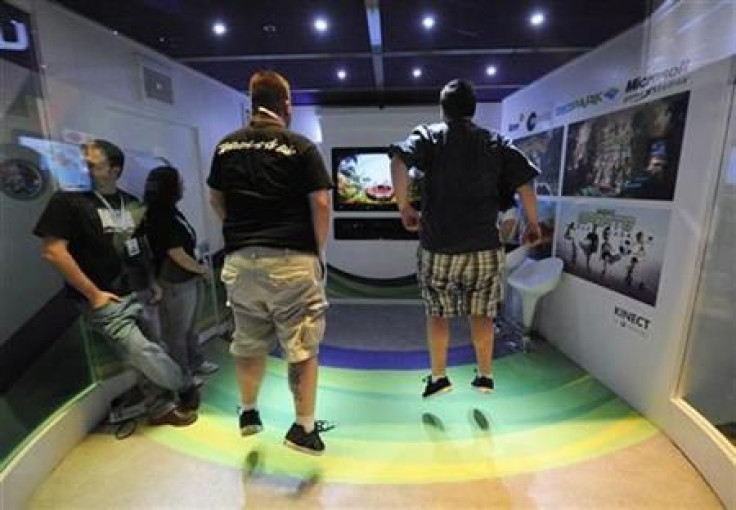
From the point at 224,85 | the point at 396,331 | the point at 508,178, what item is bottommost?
the point at 396,331

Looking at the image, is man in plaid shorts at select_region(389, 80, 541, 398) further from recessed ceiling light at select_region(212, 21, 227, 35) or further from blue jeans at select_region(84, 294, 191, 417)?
blue jeans at select_region(84, 294, 191, 417)

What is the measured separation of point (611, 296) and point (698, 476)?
40.7 inches

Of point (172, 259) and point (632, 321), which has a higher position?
point (172, 259)

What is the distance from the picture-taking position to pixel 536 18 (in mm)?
2297

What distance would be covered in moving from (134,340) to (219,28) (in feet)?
5.97

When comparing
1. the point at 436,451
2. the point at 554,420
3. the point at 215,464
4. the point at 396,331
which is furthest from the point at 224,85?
the point at 554,420

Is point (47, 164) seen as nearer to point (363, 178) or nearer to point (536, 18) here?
point (536, 18)

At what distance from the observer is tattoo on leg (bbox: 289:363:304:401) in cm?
180

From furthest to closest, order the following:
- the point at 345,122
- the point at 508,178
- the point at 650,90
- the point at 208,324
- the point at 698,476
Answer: the point at 345,122 → the point at 208,324 → the point at 650,90 → the point at 508,178 → the point at 698,476

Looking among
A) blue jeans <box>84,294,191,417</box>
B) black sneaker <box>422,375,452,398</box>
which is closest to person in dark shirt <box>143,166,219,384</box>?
blue jeans <box>84,294,191,417</box>

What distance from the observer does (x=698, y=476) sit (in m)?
1.82

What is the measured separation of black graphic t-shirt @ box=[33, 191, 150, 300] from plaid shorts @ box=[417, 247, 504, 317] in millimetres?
1550

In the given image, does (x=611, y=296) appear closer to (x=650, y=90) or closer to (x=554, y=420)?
(x=554, y=420)

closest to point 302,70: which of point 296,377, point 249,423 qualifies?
point 296,377
